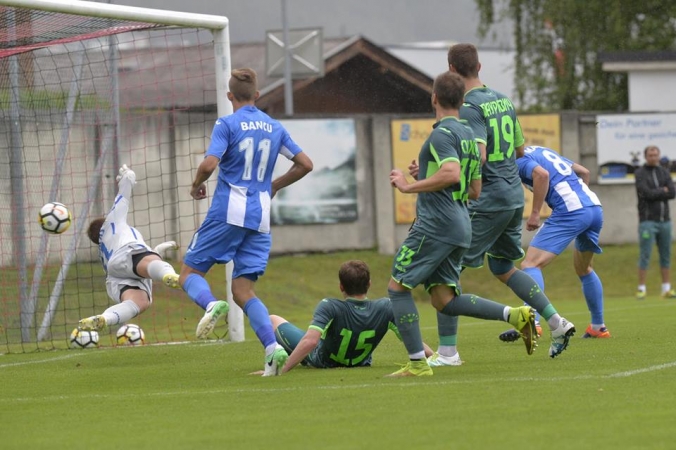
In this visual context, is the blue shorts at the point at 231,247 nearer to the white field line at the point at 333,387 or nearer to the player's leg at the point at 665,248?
the white field line at the point at 333,387

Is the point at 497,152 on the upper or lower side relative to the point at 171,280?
Result: upper

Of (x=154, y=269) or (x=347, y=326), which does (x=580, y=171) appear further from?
(x=154, y=269)

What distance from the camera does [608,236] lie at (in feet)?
83.8

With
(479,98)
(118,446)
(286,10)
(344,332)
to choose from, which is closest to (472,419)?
(118,446)

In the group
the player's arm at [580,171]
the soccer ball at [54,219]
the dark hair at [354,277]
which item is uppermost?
the player's arm at [580,171]

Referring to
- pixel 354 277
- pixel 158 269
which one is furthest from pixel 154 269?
pixel 354 277

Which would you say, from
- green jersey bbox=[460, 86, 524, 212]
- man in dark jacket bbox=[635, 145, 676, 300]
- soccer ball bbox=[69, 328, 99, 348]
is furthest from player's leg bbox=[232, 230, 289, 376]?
man in dark jacket bbox=[635, 145, 676, 300]

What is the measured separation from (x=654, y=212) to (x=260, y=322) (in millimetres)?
11429

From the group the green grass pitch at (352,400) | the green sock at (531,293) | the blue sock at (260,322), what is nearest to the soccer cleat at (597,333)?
the green grass pitch at (352,400)

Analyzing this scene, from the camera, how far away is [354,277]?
8.78 metres

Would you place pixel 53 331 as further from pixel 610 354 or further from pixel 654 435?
pixel 654 435

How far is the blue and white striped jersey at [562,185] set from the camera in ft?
36.7

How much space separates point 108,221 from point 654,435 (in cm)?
743

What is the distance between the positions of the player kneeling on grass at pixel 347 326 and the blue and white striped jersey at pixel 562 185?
2.73 m
